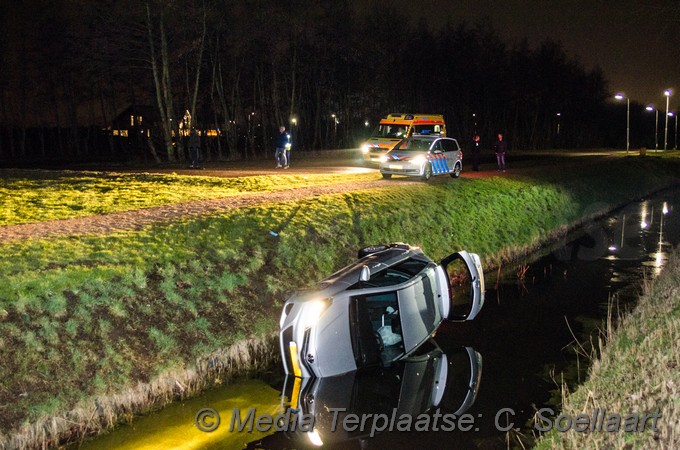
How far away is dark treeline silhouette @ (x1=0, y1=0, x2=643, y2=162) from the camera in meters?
37.1

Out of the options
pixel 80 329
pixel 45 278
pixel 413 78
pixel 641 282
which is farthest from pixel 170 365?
pixel 413 78

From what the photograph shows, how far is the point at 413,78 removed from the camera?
67.2 m

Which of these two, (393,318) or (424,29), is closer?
(393,318)

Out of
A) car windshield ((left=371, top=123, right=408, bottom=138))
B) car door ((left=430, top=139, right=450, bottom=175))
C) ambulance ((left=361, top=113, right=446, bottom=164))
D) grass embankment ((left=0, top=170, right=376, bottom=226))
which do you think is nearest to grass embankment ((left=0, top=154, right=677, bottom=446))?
grass embankment ((left=0, top=170, right=376, bottom=226))

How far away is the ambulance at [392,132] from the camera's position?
31375mm

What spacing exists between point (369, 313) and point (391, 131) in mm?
23297

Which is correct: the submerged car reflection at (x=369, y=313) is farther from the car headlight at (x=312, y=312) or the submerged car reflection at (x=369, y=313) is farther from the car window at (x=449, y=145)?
the car window at (x=449, y=145)

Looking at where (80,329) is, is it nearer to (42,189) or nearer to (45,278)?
(45,278)

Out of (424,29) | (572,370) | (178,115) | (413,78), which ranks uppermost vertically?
(424,29)

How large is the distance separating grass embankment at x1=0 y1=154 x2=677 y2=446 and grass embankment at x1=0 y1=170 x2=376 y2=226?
3.24 m

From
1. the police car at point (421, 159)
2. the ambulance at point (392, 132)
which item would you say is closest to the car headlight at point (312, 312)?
the police car at point (421, 159)

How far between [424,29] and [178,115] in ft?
103

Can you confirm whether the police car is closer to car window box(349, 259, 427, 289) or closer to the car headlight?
car window box(349, 259, 427, 289)

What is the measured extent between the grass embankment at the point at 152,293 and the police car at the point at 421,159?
4.68m
